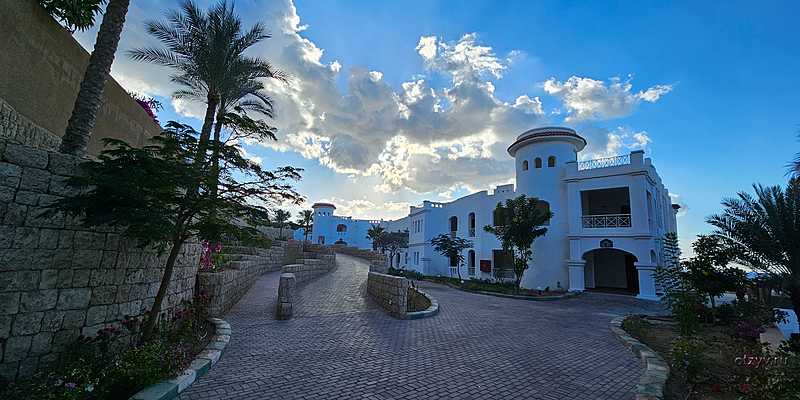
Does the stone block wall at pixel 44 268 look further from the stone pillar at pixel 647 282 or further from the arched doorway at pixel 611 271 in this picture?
the arched doorway at pixel 611 271

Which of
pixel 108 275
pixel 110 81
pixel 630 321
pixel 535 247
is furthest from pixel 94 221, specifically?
pixel 535 247

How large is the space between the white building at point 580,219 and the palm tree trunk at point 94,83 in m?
22.3

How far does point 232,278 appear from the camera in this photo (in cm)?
974

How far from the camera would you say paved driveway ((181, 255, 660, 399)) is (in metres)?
4.76

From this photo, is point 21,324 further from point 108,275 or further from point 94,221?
point 94,221

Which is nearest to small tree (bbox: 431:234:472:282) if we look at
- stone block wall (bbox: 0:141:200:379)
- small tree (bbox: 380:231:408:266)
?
small tree (bbox: 380:231:408:266)

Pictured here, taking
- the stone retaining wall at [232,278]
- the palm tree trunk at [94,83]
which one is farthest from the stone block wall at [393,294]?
the palm tree trunk at [94,83]

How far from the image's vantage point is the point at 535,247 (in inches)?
901

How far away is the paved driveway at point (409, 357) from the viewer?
476cm

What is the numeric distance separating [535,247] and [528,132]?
27.0ft

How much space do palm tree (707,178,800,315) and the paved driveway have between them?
4011mm

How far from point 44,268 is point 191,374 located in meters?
2.41

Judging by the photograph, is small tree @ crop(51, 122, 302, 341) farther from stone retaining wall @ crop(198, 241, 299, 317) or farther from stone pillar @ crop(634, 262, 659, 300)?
stone pillar @ crop(634, 262, 659, 300)

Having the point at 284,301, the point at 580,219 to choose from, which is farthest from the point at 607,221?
the point at 284,301
